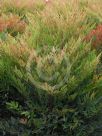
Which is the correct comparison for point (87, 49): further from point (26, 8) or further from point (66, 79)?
point (26, 8)

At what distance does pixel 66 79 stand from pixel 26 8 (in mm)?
4564

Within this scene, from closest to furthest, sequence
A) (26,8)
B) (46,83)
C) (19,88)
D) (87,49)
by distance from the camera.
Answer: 1. (46,83)
2. (19,88)
3. (87,49)
4. (26,8)

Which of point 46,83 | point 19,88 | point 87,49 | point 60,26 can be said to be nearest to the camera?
point 46,83

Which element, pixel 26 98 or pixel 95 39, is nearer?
pixel 26 98

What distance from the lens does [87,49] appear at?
3705 mm

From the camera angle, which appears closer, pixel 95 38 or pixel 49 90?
pixel 49 90

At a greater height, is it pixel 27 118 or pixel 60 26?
pixel 60 26

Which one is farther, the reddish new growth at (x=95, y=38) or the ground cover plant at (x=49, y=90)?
the reddish new growth at (x=95, y=38)

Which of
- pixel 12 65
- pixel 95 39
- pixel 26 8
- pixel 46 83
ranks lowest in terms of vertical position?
pixel 46 83

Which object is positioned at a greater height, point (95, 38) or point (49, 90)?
point (95, 38)

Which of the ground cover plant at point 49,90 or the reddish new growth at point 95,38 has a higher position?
the reddish new growth at point 95,38

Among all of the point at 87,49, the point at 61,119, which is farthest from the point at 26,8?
the point at 61,119

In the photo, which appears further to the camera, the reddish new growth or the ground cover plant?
the reddish new growth

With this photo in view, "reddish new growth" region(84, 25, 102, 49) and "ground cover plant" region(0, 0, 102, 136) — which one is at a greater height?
"reddish new growth" region(84, 25, 102, 49)
